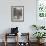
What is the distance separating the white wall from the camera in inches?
274

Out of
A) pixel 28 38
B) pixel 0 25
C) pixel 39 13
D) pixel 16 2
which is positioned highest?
pixel 16 2

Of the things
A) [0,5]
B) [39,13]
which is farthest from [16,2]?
[39,13]

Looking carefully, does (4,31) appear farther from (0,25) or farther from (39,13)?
(39,13)

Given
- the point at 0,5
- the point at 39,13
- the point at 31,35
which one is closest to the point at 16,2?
the point at 0,5

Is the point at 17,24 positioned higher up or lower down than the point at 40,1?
lower down

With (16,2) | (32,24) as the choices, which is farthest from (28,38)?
(16,2)

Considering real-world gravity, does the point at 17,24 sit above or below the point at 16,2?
below

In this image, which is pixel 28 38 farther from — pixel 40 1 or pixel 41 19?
pixel 40 1

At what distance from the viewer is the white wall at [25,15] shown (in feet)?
22.8

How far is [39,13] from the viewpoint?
23.1 ft

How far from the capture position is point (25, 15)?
7012 millimetres

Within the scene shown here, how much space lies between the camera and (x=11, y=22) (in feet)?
23.0

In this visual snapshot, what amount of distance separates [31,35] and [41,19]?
0.89 meters

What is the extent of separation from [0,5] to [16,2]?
76cm
